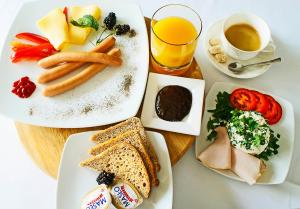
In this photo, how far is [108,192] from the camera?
1.27 meters

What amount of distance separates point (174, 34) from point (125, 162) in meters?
0.61

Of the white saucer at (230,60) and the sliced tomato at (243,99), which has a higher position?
the white saucer at (230,60)

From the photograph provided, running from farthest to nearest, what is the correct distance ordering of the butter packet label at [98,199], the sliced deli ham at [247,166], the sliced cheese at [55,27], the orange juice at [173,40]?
the sliced cheese at [55,27] < the orange juice at [173,40] < the sliced deli ham at [247,166] < the butter packet label at [98,199]

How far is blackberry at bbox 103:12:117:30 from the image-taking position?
161 cm

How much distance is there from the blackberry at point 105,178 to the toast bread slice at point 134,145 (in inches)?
4.0

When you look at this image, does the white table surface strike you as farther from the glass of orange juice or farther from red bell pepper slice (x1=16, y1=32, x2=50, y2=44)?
red bell pepper slice (x1=16, y1=32, x2=50, y2=44)

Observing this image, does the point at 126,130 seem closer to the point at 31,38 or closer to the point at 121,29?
the point at 121,29

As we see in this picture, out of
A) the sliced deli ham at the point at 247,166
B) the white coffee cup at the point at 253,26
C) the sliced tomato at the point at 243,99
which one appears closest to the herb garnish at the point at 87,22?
the white coffee cup at the point at 253,26

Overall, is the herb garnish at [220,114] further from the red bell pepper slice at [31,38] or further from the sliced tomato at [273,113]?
the red bell pepper slice at [31,38]

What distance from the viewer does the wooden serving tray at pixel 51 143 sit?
Answer: 1.41 metres

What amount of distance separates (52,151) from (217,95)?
77cm

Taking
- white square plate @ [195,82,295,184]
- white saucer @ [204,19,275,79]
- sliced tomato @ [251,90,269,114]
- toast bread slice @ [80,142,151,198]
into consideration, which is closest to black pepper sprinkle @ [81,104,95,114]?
toast bread slice @ [80,142,151,198]

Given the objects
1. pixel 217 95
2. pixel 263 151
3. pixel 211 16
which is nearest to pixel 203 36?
pixel 211 16

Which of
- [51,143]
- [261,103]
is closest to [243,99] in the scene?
[261,103]
